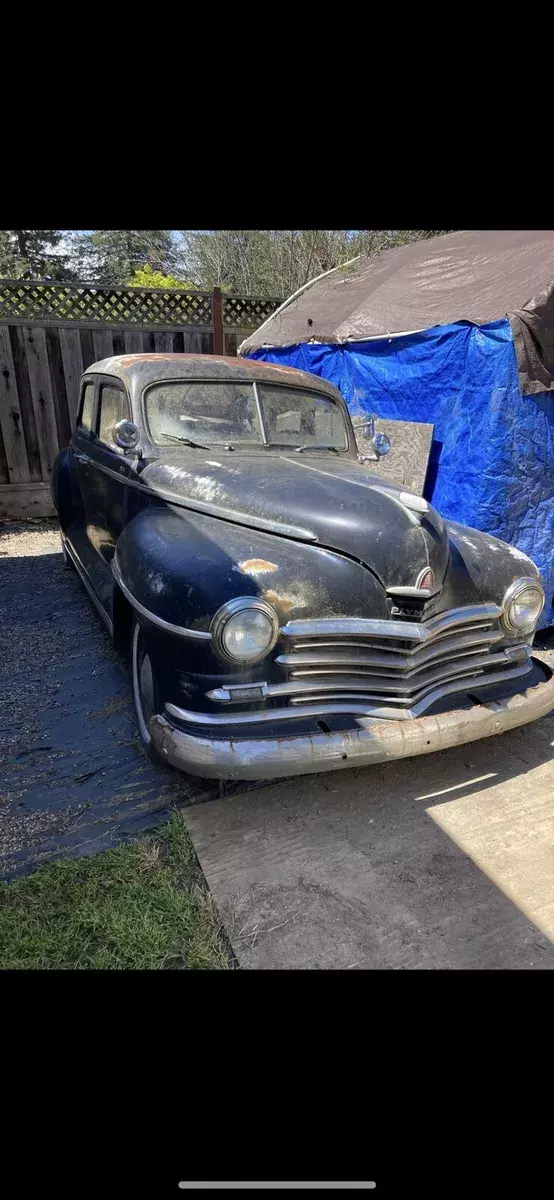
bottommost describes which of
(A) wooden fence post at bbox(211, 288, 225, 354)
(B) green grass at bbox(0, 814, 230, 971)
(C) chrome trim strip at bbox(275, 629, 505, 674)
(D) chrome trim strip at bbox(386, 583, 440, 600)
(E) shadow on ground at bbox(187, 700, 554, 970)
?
(E) shadow on ground at bbox(187, 700, 554, 970)

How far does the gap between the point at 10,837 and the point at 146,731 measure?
0.73 metres

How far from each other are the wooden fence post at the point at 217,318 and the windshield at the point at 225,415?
182 inches

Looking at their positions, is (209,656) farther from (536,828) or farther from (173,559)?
(536,828)

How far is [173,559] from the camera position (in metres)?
2.57

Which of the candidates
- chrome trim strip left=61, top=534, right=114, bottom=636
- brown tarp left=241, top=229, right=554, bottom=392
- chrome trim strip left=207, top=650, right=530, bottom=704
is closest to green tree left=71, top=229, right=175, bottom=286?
brown tarp left=241, top=229, right=554, bottom=392

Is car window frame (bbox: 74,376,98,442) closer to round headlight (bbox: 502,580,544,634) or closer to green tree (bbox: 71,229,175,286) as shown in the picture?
round headlight (bbox: 502,580,544,634)

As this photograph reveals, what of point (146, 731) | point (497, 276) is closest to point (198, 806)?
point (146, 731)

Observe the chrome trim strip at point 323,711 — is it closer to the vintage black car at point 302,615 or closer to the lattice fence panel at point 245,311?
Result: the vintage black car at point 302,615

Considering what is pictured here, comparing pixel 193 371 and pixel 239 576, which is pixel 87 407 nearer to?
pixel 193 371

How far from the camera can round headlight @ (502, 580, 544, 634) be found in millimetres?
2916

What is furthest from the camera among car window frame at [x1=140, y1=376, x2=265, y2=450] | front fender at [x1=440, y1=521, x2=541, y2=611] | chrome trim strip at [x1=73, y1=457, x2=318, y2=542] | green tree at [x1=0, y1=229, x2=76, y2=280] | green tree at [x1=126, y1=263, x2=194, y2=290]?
green tree at [x1=0, y1=229, x2=76, y2=280]

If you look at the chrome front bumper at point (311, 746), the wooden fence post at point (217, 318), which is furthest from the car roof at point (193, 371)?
the wooden fence post at point (217, 318)

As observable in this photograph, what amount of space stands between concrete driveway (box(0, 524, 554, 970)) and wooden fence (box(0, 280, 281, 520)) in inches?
179
